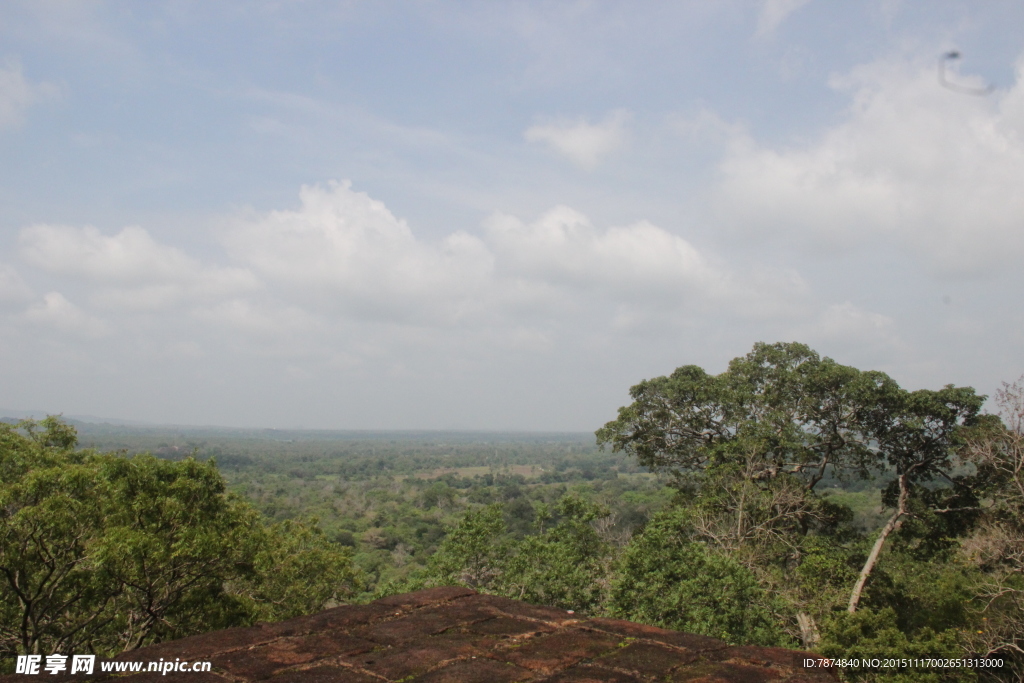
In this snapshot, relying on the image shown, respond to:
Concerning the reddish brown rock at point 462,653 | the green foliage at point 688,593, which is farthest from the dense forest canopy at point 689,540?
the reddish brown rock at point 462,653

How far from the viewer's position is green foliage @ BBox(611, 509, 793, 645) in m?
10.1

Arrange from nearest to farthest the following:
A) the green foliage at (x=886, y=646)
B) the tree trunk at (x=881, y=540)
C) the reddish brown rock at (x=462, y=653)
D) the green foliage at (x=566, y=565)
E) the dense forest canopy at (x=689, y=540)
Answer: the reddish brown rock at (x=462, y=653) < the green foliage at (x=886, y=646) < the dense forest canopy at (x=689, y=540) < the green foliage at (x=566, y=565) < the tree trunk at (x=881, y=540)

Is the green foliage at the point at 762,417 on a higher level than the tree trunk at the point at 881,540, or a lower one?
higher

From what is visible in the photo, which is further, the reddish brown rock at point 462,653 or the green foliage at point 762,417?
the green foliage at point 762,417

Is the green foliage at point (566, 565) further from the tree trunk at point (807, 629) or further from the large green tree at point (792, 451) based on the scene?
the tree trunk at point (807, 629)

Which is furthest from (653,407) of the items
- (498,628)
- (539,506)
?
(498,628)

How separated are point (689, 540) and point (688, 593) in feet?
6.76

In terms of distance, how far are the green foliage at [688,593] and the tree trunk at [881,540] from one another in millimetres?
4088

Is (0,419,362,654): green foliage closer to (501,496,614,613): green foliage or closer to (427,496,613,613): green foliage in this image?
(427,496,613,613): green foliage

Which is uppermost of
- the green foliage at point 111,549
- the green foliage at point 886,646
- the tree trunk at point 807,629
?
the green foliage at point 111,549

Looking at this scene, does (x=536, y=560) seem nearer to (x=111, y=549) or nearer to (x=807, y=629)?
(x=807, y=629)

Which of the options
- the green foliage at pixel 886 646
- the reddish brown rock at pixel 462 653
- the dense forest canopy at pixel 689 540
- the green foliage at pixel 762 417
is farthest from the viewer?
the green foliage at pixel 762 417

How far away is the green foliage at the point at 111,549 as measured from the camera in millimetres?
7844

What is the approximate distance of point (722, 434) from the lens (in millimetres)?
17141
